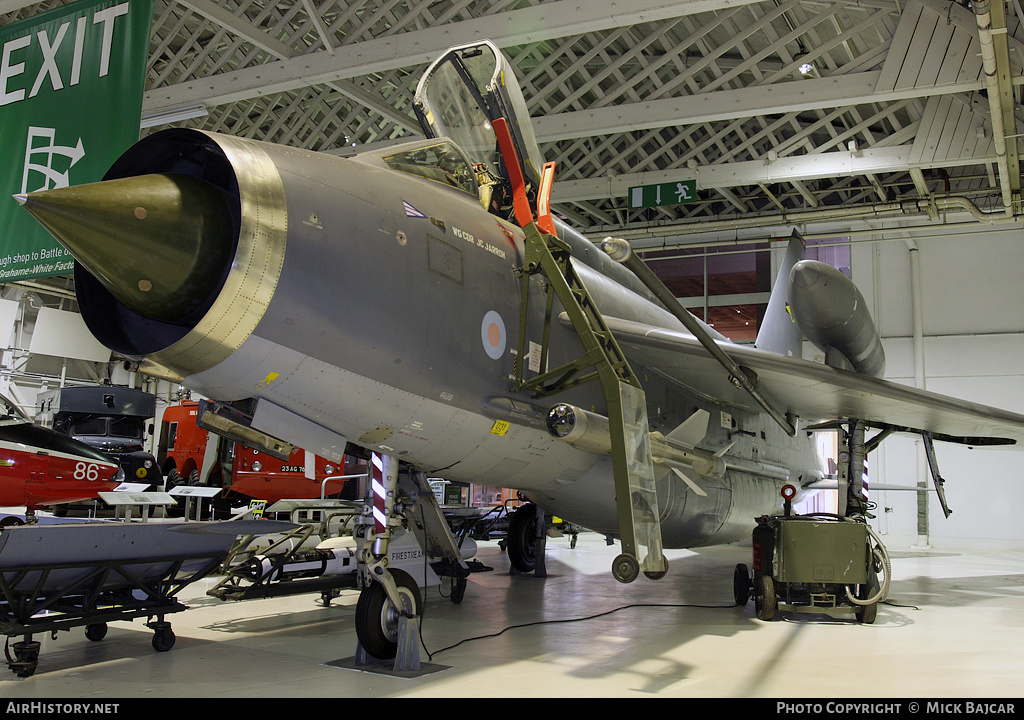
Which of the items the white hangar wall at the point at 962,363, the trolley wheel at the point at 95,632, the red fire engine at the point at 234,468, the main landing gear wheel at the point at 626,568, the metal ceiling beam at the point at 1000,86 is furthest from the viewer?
the white hangar wall at the point at 962,363

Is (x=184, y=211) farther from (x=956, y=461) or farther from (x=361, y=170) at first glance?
(x=956, y=461)

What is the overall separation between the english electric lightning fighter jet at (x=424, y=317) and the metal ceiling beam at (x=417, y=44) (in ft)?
11.0

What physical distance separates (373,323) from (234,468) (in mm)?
10875

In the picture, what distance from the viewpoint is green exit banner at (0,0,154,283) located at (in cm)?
648

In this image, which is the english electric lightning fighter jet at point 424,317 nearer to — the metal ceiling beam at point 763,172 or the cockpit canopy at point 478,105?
the cockpit canopy at point 478,105

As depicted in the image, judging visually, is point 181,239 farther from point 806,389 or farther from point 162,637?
point 806,389

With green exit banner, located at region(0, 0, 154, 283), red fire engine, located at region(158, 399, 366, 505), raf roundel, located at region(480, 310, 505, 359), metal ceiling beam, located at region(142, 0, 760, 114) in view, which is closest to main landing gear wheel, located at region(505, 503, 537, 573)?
red fire engine, located at region(158, 399, 366, 505)

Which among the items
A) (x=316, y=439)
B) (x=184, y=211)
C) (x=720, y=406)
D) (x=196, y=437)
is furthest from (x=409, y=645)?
(x=196, y=437)

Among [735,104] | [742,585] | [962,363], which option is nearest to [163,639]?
[742,585]

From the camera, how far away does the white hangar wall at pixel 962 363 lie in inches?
693

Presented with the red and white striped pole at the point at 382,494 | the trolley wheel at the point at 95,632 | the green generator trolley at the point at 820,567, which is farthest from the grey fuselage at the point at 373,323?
the trolley wheel at the point at 95,632

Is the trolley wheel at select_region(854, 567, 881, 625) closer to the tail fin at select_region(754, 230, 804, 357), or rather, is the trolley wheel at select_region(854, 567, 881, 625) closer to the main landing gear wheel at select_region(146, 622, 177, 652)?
the main landing gear wheel at select_region(146, 622, 177, 652)

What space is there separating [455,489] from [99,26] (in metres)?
12.3

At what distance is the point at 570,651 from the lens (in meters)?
4.79
